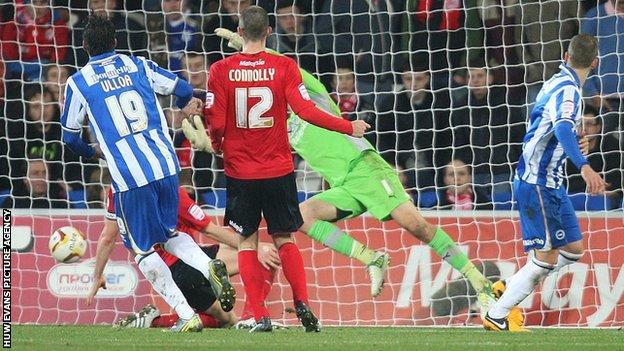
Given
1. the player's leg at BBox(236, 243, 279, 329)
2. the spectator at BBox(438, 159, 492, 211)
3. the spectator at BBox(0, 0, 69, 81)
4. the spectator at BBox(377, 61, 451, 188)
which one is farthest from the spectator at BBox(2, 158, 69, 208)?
the spectator at BBox(438, 159, 492, 211)

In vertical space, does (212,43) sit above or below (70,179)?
above

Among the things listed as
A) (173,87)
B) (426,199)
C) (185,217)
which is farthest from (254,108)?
(426,199)

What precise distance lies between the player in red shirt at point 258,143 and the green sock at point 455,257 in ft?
6.40

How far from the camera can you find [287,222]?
27.9 feet

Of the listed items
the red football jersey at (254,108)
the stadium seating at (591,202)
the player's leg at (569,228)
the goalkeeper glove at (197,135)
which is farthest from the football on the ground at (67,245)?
the stadium seating at (591,202)

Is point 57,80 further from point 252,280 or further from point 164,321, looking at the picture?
point 252,280

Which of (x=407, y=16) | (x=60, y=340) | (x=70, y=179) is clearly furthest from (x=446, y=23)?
(x=60, y=340)

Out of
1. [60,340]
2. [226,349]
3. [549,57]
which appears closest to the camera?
[226,349]

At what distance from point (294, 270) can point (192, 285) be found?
1.40 m

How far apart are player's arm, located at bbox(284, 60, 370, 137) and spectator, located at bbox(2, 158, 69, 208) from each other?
407 centimetres

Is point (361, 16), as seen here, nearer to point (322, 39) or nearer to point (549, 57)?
point (322, 39)

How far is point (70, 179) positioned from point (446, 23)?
335 cm

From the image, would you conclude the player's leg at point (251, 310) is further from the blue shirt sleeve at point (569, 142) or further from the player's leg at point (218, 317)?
the blue shirt sleeve at point (569, 142)

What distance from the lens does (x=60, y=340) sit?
8.16m
